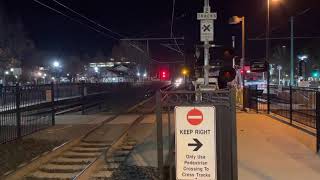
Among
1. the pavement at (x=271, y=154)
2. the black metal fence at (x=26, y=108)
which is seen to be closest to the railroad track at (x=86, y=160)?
the pavement at (x=271, y=154)

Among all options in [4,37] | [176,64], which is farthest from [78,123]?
[176,64]

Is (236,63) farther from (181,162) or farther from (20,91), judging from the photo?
(181,162)

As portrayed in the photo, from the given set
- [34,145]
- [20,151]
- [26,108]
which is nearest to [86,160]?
[20,151]

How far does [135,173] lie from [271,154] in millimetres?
3357

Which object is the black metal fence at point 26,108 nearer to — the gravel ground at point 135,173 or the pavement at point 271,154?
the pavement at point 271,154

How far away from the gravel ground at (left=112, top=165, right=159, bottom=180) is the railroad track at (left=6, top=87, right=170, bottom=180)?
0.87ft

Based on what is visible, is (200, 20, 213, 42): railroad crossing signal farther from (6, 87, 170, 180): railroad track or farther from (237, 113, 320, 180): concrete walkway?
(6, 87, 170, 180): railroad track

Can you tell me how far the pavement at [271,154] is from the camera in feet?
32.2

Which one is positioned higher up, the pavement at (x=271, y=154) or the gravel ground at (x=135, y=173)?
the pavement at (x=271, y=154)

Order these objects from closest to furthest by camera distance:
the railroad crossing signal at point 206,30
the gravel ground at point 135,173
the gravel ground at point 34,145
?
the gravel ground at point 135,173, the gravel ground at point 34,145, the railroad crossing signal at point 206,30

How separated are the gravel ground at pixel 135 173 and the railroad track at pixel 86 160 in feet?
0.87

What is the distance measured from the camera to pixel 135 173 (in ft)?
35.6

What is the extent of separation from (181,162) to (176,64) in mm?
113850

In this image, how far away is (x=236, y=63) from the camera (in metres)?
31.0
